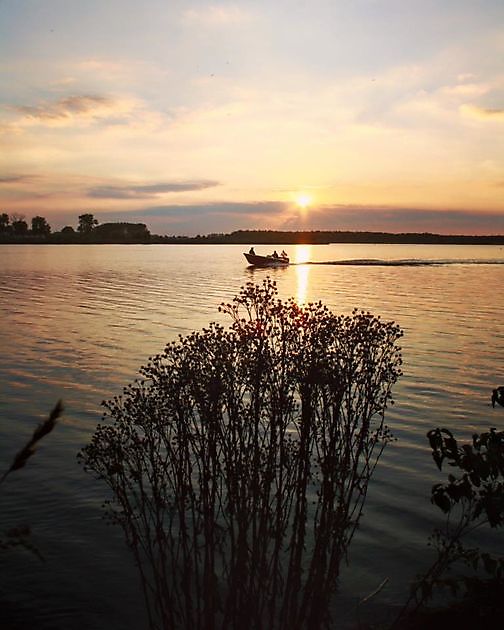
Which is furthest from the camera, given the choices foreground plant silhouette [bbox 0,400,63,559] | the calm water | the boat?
the boat

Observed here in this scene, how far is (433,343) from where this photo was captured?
84.9ft

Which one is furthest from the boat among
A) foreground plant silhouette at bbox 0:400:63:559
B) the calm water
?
foreground plant silhouette at bbox 0:400:63:559

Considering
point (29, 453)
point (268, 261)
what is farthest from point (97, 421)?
point (268, 261)

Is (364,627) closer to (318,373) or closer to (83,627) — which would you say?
→ (83,627)

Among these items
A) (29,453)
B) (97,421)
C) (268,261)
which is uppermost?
(29,453)

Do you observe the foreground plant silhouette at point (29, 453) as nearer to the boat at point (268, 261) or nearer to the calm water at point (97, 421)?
the calm water at point (97, 421)

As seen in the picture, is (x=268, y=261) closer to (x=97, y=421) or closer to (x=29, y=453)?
(x=97, y=421)

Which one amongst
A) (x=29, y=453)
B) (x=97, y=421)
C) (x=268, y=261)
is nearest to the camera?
(x=29, y=453)

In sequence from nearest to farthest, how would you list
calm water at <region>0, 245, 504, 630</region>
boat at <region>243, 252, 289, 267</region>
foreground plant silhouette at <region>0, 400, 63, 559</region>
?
A: foreground plant silhouette at <region>0, 400, 63, 559</region> < calm water at <region>0, 245, 504, 630</region> < boat at <region>243, 252, 289, 267</region>

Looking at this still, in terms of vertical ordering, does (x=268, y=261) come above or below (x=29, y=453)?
below

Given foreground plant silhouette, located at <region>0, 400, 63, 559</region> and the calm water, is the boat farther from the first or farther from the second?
foreground plant silhouette, located at <region>0, 400, 63, 559</region>

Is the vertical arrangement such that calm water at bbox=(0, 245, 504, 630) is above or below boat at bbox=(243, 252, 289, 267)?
below

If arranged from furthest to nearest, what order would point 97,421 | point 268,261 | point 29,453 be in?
point 268,261 < point 97,421 < point 29,453

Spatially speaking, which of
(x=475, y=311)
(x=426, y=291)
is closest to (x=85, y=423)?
(x=475, y=311)
